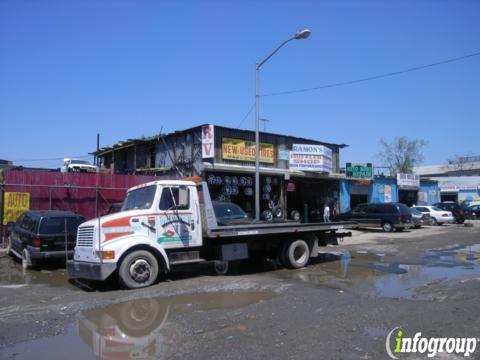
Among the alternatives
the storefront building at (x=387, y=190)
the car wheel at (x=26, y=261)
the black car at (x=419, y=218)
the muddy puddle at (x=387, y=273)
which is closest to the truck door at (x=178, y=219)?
the muddy puddle at (x=387, y=273)

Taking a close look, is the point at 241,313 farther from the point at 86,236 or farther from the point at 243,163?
the point at 243,163

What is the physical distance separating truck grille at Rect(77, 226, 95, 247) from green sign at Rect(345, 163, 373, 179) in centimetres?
2778

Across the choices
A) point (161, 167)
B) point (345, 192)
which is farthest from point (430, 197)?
point (161, 167)

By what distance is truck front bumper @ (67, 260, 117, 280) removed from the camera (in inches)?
410

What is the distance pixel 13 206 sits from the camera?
19203 mm

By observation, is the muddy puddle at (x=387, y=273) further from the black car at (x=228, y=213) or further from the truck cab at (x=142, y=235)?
the truck cab at (x=142, y=235)

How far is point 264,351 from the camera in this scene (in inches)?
243

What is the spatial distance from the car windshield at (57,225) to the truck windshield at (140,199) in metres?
3.06

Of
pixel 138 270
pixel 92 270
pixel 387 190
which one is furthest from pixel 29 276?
pixel 387 190

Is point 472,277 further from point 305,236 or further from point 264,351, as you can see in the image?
point 264,351

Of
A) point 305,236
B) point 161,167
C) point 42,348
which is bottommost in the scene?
point 42,348

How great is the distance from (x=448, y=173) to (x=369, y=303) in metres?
93.5

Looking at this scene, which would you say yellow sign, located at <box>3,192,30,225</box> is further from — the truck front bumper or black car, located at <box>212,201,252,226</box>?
the truck front bumper

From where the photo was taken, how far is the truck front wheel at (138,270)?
1068 cm
